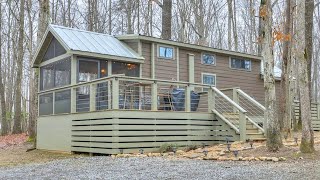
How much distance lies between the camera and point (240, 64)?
650 inches

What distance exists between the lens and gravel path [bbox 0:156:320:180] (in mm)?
5539

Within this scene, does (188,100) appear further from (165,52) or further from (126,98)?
(165,52)

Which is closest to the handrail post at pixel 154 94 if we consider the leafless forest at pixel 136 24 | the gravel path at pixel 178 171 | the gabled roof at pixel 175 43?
the gravel path at pixel 178 171

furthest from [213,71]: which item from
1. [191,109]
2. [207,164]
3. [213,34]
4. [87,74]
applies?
[213,34]

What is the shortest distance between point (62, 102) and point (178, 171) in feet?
20.1

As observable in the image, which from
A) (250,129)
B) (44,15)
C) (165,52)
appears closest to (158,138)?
(250,129)

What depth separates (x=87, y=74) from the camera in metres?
11.6

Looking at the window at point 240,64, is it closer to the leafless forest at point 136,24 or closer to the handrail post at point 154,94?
the leafless forest at point 136,24

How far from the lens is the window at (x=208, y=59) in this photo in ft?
49.4

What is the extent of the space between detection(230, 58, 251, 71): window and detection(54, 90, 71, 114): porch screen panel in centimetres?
749

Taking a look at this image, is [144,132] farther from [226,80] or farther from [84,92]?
[226,80]

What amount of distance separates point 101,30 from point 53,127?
15204 mm

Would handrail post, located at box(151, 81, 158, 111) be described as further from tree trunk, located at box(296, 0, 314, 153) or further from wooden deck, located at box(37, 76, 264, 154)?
tree trunk, located at box(296, 0, 314, 153)

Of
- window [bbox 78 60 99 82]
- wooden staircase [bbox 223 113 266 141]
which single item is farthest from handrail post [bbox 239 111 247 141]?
window [bbox 78 60 99 82]
